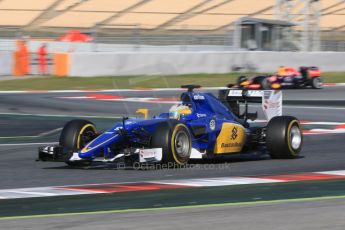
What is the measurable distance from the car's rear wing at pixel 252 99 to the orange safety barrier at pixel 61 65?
47.8ft

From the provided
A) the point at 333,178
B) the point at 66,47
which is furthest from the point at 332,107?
the point at 66,47

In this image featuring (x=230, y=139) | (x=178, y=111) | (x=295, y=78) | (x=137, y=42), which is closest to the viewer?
(x=178, y=111)

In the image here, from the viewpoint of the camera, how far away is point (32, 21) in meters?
43.3

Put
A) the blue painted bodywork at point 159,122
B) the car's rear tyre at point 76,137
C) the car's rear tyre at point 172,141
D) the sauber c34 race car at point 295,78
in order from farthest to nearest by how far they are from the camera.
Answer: the sauber c34 race car at point 295,78, the car's rear tyre at point 76,137, the blue painted bodywork at point 159,122, the car's rear tyre at point 172,141

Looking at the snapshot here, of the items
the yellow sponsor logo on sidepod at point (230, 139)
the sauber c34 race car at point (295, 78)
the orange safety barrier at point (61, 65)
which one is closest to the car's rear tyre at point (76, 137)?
the yellow sponsor logo on sidepod at point (230, 139)

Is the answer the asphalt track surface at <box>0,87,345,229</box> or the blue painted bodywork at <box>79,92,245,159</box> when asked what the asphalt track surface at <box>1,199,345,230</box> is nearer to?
the asphalt track surface at <box>0,87,345,229</box>

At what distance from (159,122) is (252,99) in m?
2.07

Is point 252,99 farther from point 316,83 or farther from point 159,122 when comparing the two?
point 316,83

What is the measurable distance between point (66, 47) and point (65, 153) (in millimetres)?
20948

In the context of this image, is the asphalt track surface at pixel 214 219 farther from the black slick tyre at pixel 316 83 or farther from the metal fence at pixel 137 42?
the metal fence at pixel 137 42

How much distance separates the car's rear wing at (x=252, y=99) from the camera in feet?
34.6

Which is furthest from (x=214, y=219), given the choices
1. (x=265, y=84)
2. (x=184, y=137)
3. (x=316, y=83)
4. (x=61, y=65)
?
(x=61, y=65)

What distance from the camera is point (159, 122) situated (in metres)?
8.98

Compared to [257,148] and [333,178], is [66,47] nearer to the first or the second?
[257,148]
